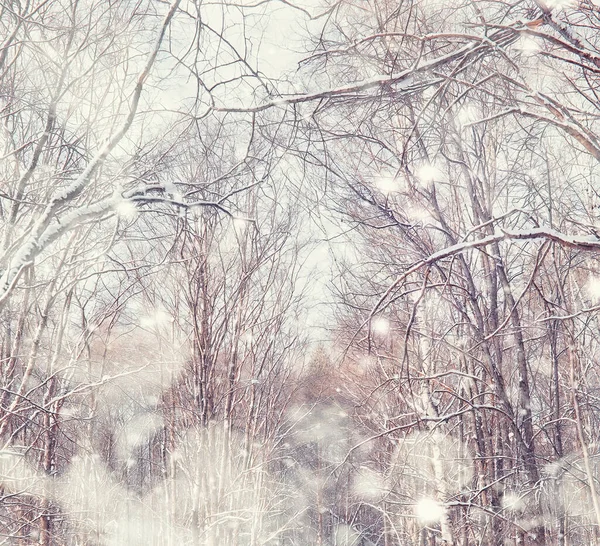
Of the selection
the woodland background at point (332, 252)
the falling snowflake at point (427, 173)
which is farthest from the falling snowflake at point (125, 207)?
the falling snowflake at point (427, 173)

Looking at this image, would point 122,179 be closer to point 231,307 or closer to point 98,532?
point 231,307

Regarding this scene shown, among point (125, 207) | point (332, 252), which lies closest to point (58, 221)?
point (125, 207)

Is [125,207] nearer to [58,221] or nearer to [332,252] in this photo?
[58,221]

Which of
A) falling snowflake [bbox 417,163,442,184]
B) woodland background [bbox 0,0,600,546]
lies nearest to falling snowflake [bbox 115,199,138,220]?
woodland background [bbox 0,0,600,546]

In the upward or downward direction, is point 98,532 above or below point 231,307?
below

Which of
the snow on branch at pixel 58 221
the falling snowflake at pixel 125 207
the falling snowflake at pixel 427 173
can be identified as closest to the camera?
the snow on branch at pixel 58 221

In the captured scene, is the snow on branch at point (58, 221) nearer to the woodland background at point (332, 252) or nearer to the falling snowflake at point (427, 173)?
the woodland background at point (332, 252)

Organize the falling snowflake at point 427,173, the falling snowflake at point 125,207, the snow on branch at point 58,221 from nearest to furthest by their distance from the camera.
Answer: the snow on branch at point 58,221, the falling snowflake at point 125,207, the falling snowflake at point 427,173

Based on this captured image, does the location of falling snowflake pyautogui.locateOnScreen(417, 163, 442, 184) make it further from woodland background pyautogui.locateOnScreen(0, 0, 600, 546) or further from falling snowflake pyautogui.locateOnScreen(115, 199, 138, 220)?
falling snowflake pyautogui.locateOnScreen(115, 199, 138, 220)

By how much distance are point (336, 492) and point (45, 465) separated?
18364 millimetres

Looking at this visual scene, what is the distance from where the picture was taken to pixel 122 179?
154 inches

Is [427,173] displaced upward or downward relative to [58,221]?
upward

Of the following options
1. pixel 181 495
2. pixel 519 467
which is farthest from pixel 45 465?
pixel 519 467

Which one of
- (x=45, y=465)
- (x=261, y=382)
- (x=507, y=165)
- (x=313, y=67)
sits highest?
(x=507, y=165)
